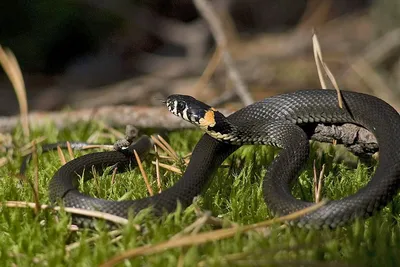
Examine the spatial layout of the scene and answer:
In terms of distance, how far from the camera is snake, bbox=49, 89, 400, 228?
3.34m

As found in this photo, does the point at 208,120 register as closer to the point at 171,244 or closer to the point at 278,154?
the point at 278,154

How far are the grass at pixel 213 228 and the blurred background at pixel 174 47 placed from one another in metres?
4.87

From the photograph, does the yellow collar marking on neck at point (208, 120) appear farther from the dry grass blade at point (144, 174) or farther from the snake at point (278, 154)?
the dry grass blade at point (144, 174)

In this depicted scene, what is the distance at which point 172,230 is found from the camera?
3.12 m

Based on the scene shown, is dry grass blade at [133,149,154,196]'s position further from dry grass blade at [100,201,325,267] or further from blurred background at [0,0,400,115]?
blurred background at [0,0,400,115]

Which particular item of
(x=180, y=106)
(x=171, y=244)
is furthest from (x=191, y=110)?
(x=171, y=244)

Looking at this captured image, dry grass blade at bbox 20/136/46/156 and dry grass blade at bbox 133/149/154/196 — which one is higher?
dry grass blade at bbox 20/136/46/156

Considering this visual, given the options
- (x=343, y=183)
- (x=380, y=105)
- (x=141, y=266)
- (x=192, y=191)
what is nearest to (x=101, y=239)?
(x=141, y=266)

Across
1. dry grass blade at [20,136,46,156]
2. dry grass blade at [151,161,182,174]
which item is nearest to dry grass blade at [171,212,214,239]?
dry grass blade at [151,161,182,174]

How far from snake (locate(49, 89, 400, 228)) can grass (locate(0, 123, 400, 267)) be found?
9 centimetres

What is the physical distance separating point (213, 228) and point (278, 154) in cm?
101

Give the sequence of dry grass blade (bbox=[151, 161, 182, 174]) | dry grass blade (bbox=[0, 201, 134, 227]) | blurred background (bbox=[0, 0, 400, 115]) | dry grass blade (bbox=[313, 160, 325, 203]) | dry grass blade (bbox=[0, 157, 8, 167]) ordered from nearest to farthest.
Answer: dry grass blade (bbox=[0, 201, 134, 227]) → dry grass blade (bbox=[313, 160, 325, 203]) → dry grass blade (bbox=[151, 161, 182, 174]) → dry grass blade (bbox=[0, 157, 8, 167]) → blurred background (bbox=[0, 0, 400, 115])

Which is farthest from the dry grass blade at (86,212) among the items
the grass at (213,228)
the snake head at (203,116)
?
the snake head at (203,116)

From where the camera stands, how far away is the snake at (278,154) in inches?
132
